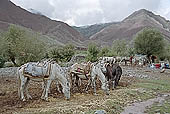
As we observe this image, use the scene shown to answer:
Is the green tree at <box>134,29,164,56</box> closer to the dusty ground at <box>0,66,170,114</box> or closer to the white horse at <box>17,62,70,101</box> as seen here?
the dusty ground at <box>0,66,170,114</box>

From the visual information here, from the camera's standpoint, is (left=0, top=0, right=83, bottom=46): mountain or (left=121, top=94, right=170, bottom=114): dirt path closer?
(left=121, top=94, right=170, bottom=114): dirt path

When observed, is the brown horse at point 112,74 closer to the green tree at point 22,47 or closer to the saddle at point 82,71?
the saddle at point 82,71

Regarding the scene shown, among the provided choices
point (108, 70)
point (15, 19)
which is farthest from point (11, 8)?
point (108, 70)

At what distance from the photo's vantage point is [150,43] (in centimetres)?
4472

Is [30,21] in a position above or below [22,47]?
above

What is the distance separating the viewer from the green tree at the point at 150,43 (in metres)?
44.9

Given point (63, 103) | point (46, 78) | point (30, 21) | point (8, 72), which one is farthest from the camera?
point (30, 21)

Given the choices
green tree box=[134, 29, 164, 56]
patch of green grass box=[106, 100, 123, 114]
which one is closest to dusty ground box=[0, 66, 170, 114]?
patch of green grass box=[106, 100, 123, 114]

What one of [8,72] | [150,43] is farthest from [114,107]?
[150,43]

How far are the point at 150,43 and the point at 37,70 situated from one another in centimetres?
3909

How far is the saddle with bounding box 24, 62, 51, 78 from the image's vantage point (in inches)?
378

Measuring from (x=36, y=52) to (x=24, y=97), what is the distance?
2060 cm

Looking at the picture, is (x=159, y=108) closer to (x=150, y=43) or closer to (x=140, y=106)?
(x=140, y=106)

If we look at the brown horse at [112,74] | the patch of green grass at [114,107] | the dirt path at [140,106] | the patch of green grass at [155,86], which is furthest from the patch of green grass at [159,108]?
the brown horse at [112,74]
